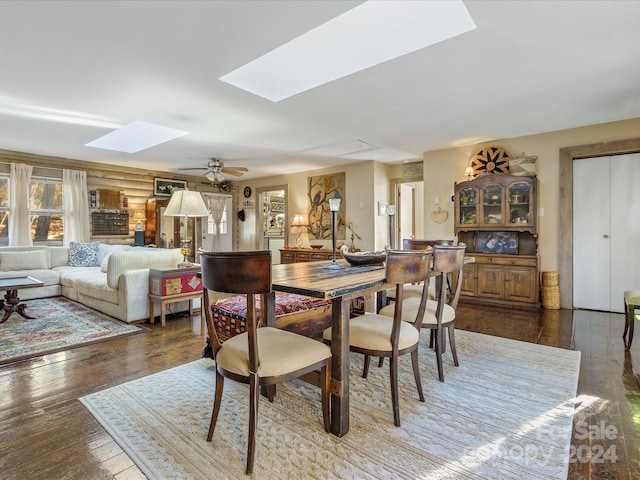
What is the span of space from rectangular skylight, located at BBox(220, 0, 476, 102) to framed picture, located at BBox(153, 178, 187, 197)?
5179 millimetres

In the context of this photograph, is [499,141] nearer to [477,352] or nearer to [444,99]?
[444,99]

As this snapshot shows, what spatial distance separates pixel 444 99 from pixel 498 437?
2.98 m

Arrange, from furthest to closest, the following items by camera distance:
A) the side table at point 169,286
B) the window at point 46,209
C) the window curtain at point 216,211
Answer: the window curtain at point 216,211 → the window at point 46,209 → the side table at point 169,286

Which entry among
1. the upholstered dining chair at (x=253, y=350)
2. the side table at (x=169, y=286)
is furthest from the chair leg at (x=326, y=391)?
the side table at (x=169, y=286)

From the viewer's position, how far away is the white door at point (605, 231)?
4250 millimetres

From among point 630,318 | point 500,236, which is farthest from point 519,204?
point 630,318

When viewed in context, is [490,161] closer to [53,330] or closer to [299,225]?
[299,225]

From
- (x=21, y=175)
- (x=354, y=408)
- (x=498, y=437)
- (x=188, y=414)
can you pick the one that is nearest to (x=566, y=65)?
(x=498, y=437)

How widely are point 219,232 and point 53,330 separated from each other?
5445 millimetres

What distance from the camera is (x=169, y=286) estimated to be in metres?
3.81

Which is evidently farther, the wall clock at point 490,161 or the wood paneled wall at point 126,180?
the wood paneled wall at point 126,180

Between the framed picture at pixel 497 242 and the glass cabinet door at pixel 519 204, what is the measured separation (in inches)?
12.2

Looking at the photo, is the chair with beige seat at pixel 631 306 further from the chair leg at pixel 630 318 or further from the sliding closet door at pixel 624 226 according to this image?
the sliding closet door at pixel 624 226

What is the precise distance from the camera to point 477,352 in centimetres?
288
